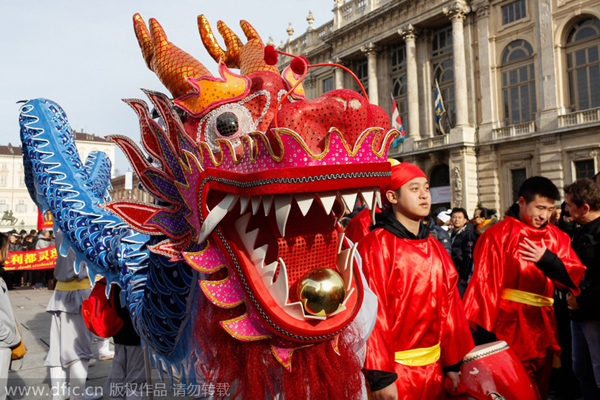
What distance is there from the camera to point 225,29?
212 cm

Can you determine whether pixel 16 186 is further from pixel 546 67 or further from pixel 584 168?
pixel 584 168

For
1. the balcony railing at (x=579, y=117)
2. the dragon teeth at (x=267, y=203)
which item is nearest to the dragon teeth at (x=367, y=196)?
the dragon teeth at (x=267, y=203)

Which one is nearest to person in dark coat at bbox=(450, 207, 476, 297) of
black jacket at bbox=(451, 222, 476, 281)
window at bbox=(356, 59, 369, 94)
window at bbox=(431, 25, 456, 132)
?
black jacket at bbox=(451, 222, 476, 281)

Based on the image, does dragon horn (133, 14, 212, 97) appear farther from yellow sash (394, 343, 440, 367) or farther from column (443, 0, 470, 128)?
column (443, 0, 470, 128)

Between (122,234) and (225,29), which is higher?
(225,29)

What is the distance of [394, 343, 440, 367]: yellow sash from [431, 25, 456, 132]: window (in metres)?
19.6

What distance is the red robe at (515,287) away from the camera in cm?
319

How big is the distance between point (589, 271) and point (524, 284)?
19.6 inches

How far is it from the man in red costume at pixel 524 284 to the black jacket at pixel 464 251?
255 centimetres

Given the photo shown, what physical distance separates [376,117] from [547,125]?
60.4ft

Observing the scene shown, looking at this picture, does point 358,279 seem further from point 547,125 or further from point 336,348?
point 547,125

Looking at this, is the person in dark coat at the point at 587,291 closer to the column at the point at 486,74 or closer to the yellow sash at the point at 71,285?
the yellow sash at the point at 71,285

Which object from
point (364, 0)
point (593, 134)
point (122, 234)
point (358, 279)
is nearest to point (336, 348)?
point (358, 279)

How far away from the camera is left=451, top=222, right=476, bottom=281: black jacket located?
19.4ft
